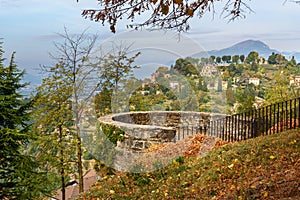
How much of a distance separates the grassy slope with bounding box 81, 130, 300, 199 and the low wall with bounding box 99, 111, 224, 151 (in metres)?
1.38

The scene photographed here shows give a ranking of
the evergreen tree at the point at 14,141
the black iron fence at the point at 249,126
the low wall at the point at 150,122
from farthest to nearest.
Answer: the black iron fence at the point at 249,126 < the low wall at the point at 150,122 < the evergreen tree at the point at 14,141

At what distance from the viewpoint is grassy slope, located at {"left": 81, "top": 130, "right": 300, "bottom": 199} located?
15.5ft

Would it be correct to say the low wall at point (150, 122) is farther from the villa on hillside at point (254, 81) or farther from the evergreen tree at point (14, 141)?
the villa on hillside at point (254, 81)

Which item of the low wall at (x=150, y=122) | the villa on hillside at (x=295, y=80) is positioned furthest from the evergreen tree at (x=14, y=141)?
the villa on hillside at (x=295, y=80)

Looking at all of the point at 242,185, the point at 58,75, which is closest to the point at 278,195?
the point at 242,185

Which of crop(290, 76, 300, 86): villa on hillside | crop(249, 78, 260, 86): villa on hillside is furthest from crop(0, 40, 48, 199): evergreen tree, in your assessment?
crop(249, 78, 260, 86): villa on hillside

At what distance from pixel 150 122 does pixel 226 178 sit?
24.0ft

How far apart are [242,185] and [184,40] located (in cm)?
480

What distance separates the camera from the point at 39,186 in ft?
29.1

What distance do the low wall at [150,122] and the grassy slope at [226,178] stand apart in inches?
54.3

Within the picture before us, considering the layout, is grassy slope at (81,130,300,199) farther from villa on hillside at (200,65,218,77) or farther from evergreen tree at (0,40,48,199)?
villa on hillside at (200,65,218,77)

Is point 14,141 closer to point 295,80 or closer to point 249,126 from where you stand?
point 249,126

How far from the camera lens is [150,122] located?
42.4ft

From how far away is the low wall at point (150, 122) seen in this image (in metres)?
9.41
